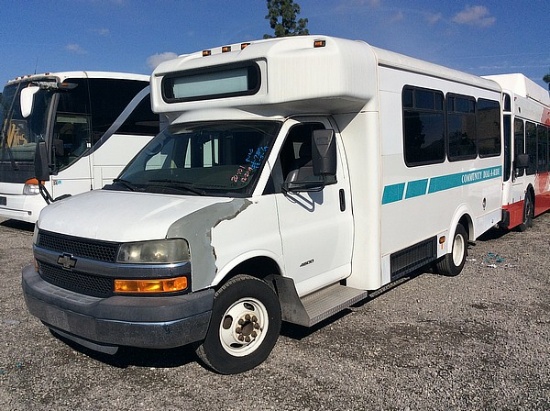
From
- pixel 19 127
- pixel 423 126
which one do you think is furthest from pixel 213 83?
pixel 19 127

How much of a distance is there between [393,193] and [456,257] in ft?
7.97

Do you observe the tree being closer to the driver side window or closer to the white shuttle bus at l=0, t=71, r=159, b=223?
the white shuttle bus at l=0, t=71, r=159, b=223

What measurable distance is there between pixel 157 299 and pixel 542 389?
2.97 meters

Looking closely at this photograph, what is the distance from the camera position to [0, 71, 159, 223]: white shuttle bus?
1041 cm

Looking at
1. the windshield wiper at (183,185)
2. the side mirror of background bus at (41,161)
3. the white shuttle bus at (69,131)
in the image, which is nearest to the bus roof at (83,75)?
the white shuttle bus at (69,131)

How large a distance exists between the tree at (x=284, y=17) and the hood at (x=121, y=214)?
14841mm

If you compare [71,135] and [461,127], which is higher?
[71,135]

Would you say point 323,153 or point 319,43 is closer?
point 323,153

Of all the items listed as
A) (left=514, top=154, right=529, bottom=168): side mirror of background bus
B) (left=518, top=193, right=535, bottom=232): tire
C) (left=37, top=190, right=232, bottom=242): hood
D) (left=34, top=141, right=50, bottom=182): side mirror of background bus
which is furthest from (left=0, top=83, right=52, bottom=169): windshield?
(left=518, top=193, right=535, bottom=232): tire

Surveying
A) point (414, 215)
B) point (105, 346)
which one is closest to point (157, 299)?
point (105, 346)

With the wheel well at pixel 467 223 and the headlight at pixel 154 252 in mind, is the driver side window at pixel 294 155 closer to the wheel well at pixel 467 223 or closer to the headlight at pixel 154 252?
the headlight at pixel 154 252

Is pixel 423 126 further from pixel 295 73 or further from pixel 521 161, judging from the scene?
pixel 521 161

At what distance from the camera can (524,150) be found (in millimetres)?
10539

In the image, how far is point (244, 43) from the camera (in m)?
5.23
